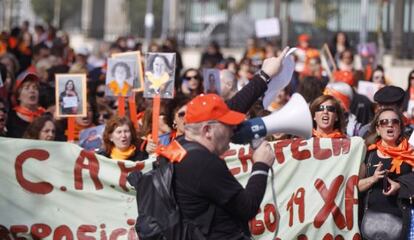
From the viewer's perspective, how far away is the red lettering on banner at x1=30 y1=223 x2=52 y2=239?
837 centimetres

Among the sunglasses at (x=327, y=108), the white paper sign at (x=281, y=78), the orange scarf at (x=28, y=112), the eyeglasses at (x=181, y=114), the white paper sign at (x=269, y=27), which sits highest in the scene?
the white paper sign at (x=269, y=27)

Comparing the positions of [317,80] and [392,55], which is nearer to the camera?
[317,80]

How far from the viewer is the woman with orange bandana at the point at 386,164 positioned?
7.95 m

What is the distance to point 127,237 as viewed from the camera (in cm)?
840

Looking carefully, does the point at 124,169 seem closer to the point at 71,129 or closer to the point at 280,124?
the point at 71,129

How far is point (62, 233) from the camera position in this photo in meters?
8.38

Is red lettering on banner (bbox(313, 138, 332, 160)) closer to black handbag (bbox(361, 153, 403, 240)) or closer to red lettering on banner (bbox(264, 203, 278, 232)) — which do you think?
red lettering on banner (bbox(264, 203, 278, 232))

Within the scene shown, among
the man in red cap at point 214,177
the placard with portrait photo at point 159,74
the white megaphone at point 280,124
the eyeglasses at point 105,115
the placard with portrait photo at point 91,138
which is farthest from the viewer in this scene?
the eyeglasses at point 105,115

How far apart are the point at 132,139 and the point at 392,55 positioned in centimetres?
1624

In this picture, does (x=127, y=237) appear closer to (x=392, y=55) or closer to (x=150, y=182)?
(x=150, y=182)

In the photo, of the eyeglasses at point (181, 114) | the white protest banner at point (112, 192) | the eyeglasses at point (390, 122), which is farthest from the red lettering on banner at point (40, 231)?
the eyeglasses at point (390, 122)

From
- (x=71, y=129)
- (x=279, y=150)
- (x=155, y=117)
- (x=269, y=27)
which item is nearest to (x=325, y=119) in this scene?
(x=279, y=150)

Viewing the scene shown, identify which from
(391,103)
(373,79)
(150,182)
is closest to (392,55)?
(373,79)

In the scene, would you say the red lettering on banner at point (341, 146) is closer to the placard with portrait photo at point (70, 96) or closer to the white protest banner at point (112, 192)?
the white protest banner at point (112, 192)
